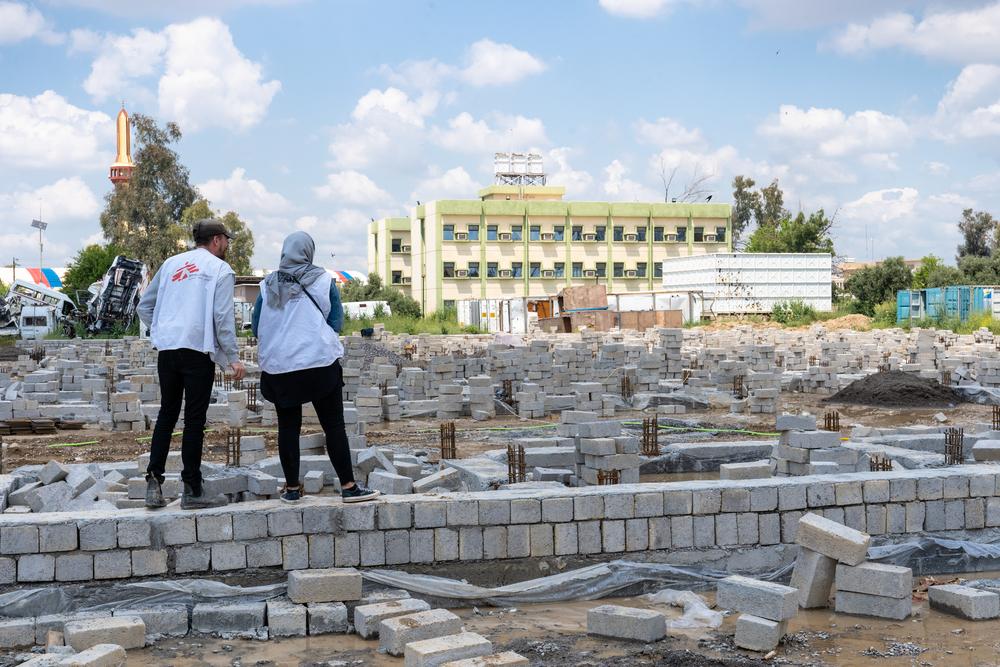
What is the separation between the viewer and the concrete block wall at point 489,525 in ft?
17.2

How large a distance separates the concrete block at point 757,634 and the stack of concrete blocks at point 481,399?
1130 centimetres

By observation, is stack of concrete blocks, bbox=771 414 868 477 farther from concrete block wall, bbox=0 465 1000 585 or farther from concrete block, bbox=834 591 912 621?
concrete block, bbox=834 591 912 621

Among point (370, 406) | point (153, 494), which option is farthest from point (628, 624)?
point (370, 406)

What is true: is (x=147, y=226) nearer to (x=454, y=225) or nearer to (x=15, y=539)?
(x=454, y=225)

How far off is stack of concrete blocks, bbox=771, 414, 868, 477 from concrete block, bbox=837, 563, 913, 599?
280cm

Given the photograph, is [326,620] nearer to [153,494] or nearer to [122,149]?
[153,494]

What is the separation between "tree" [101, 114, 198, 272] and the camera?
46.2 metres

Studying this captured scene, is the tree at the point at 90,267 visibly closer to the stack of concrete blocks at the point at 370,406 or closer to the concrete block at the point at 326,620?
the stack of concrete blocks at the point at 370,406


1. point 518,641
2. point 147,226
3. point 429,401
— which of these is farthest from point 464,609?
point 147,226

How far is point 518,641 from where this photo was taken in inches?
197

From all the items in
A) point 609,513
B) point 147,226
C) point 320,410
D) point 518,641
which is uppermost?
point 147,226

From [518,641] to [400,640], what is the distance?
2.08 feet

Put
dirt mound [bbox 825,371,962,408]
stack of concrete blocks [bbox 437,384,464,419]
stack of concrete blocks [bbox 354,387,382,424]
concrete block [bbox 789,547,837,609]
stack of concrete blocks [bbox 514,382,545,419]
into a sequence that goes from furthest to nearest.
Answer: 1. dirt mound [bbox 825,371,962,408]
2. stack of concrete blocks [bbox 437,384,464,419]
3. stack of concrete blocks [bbox 514,382,545,419]
4. stack of concrete blocks [bbox 354,387,382,424]
5. concrete block [bbox 789,547,837,609]

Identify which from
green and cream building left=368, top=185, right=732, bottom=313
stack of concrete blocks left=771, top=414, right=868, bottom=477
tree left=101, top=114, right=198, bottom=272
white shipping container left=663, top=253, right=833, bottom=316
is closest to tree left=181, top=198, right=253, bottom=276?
→ tree left=101, top=114, right=198, bottom=272
